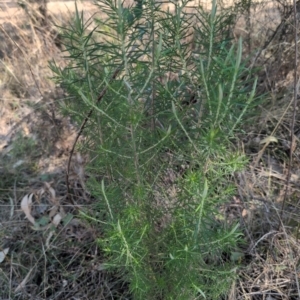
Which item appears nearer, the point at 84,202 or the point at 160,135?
the point at 160,135

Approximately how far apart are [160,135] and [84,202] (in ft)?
3.48

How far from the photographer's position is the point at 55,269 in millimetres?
1889

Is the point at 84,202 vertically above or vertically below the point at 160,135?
below

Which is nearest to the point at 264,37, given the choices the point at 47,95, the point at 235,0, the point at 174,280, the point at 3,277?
the point at 235,0

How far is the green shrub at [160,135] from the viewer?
98cm

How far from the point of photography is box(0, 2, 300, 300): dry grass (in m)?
1.73

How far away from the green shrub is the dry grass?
48cm

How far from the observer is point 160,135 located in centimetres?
114

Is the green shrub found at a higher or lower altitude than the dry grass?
higher

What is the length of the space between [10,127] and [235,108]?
7.09 feet

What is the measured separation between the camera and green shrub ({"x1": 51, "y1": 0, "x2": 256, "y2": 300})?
98cm

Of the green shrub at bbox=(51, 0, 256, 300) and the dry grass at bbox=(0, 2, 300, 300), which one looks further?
the dry grass at bbox=(0, 2, 300, 300)

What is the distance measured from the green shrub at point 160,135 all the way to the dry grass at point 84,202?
478 mm

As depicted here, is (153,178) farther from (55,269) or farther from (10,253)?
(10,253)
